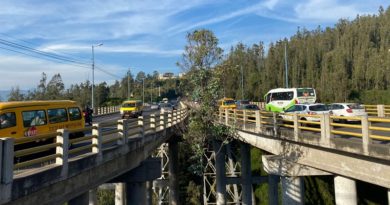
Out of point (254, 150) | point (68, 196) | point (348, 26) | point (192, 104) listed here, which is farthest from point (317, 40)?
point (68, 196)

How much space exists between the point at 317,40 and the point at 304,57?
1032 centimetres

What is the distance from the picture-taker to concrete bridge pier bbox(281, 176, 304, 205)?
16828mm

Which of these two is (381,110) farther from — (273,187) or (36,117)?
(36,117)

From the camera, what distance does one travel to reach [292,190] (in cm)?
1700

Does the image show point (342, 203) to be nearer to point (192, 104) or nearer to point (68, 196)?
point (192, 104)

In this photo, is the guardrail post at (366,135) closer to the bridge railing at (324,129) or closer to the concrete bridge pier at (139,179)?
the bridge railing at (324,129)

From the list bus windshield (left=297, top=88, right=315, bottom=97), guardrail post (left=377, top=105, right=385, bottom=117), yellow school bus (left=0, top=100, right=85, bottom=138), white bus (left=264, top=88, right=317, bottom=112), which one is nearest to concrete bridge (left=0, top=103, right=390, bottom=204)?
yellow school bus (left=0, top=100, right=85, bottom=138)

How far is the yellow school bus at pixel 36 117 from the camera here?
12086 mm

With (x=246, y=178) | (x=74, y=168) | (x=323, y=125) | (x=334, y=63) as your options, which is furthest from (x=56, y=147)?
(x=334, y=63)

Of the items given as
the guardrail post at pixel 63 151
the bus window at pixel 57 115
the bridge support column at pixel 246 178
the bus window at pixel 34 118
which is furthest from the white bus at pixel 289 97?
the guardrail post at pixel 63 151

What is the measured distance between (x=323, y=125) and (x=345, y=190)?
9.28ft

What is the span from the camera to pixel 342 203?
48.7 ft

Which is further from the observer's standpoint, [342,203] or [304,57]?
[304,57]

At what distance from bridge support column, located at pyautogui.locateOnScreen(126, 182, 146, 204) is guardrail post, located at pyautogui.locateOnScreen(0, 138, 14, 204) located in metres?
7.55
